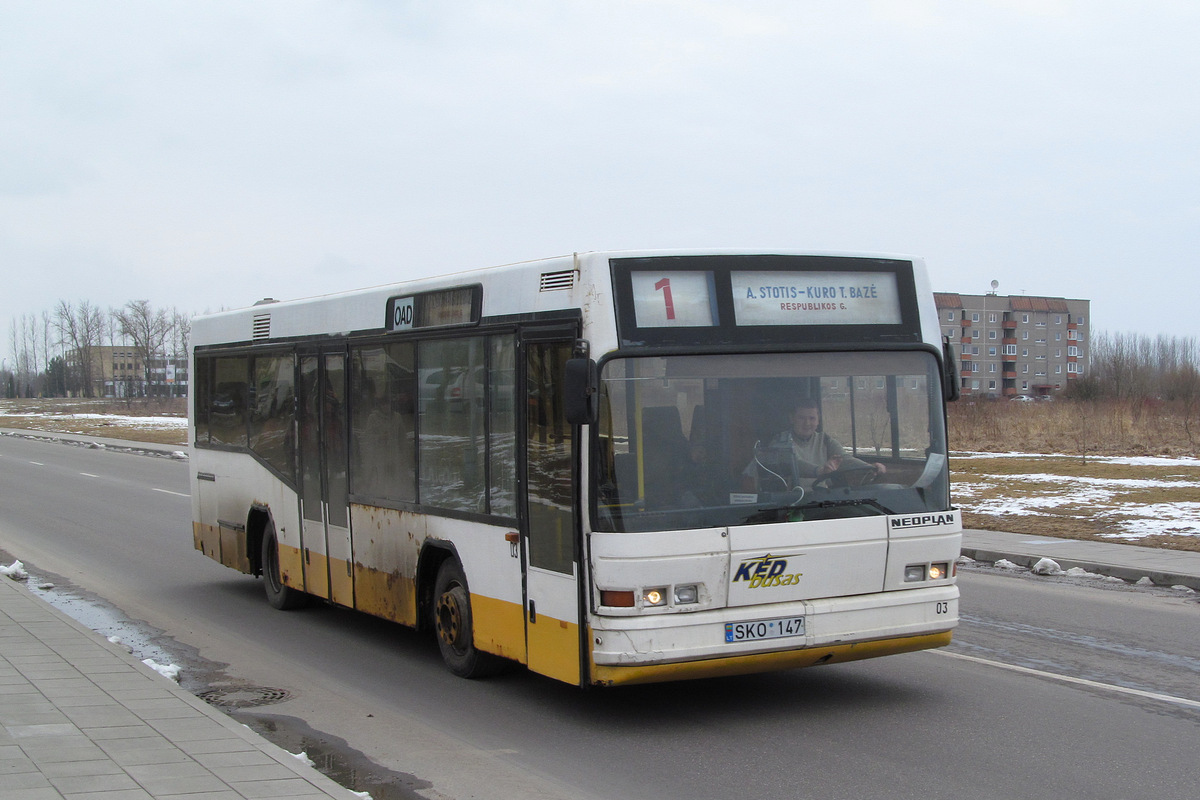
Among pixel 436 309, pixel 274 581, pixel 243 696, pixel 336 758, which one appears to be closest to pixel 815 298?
pixel 436 309

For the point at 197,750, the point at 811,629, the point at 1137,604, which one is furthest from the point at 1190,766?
the point at 1137,604

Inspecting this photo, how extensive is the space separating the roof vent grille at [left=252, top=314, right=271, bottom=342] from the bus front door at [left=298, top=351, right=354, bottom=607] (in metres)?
1.12

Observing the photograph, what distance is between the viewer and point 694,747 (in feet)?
21.2

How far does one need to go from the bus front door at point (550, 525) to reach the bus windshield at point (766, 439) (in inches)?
13.6

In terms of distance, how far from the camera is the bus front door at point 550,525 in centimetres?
673

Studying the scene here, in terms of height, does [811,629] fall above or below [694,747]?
above

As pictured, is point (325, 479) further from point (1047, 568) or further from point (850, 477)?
point (1047, 568)

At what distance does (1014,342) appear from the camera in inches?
5812

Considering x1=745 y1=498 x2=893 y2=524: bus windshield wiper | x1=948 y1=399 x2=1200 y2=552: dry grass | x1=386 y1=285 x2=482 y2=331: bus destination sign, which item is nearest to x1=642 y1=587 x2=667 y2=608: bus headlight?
x1=745 y1=498 x2=893 y2=524: bus windshield wiper

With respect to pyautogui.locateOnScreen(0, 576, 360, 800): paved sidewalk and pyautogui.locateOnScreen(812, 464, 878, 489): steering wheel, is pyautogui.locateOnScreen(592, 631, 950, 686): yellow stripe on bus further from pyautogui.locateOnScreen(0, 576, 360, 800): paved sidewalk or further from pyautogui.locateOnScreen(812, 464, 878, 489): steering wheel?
pyautogui.locateOnScreen(0, 576, 360, 800): paved sidewalk

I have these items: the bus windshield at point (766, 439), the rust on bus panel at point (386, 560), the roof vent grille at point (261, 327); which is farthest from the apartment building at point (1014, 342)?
the bus windshield at point (766, 439)

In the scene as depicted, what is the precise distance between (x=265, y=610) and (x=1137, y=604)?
8.40m

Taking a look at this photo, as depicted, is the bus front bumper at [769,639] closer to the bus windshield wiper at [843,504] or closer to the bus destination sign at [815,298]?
the bus windshield wiper at [843,504]

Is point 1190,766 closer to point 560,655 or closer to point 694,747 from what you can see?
point 694,747
